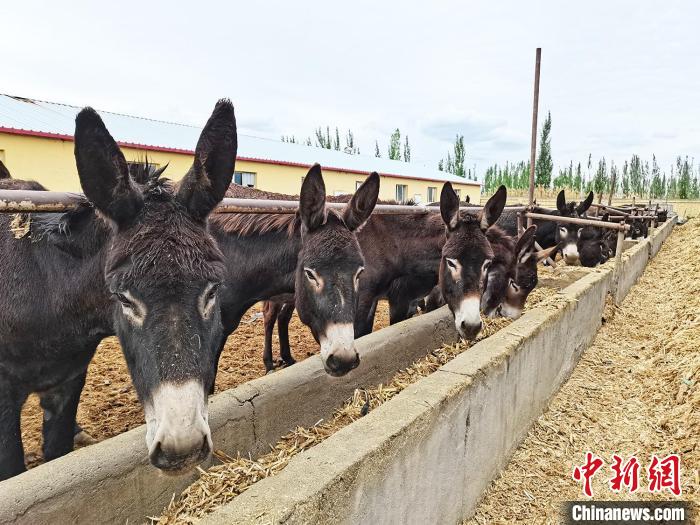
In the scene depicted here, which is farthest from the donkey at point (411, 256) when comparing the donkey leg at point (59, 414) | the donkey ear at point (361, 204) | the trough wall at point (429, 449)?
the donkey leg at point (59, 414)

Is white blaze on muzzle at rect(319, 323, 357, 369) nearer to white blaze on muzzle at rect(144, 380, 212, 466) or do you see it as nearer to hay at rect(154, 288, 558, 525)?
hay at rect(154, 288, 558, 525)

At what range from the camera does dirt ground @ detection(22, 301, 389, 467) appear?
11.8 ft

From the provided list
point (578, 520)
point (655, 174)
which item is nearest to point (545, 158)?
point (655, 174)

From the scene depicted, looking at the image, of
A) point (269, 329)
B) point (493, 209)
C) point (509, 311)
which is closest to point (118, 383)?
point (269, 329)

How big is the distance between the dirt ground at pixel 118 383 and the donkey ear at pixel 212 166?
2656mm

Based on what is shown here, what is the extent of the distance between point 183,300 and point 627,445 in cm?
383

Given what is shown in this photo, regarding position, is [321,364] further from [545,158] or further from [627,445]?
[545,158]

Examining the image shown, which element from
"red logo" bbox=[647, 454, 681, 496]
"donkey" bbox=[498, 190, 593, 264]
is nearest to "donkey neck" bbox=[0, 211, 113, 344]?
"red logo" bbox=[647, 454, 681, 496]

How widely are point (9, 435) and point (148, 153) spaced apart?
14063 mm

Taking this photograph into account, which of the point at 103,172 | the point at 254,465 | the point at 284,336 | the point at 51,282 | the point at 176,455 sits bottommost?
the point at 284,336

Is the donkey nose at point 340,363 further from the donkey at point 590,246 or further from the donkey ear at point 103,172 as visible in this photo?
the donkey at point 590,246

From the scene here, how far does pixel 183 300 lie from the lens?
154 cm

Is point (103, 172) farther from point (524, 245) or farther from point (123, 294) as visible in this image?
point (524, 245)

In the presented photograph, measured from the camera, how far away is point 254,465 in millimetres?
2229
